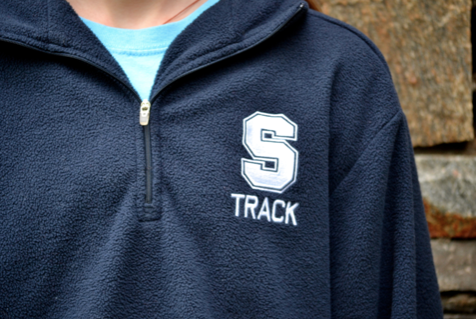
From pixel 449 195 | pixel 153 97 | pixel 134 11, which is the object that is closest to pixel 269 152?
pixel 153 97

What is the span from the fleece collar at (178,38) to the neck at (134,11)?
0.07m

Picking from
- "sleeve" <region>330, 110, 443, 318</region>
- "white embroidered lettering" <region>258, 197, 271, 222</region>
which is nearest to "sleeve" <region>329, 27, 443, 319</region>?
"sleeve" <region>330, 110, 443, 318</region>

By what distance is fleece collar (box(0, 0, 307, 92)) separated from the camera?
25.1 inches

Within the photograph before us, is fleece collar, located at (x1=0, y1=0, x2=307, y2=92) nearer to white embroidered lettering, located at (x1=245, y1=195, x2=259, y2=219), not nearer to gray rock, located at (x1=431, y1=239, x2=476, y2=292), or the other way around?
white embroidered lettering, located at (x1=245, y1=195, x2=259, y2=219)

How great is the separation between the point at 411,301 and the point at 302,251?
0.19 metres

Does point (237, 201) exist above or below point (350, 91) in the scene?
below

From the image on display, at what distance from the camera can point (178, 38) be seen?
2.25 feet

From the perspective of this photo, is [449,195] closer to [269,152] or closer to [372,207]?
[372,207]

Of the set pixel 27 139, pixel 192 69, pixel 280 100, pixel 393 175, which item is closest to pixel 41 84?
pixel 27 139

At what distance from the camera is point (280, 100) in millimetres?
697

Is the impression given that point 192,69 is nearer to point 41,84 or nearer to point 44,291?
point 41,84

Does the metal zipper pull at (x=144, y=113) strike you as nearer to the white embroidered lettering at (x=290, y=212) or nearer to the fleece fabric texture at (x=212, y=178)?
the fleece fabric texture at (x=212, y=178)

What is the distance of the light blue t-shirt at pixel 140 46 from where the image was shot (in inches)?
27.1

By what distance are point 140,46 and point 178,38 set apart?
68 mm
